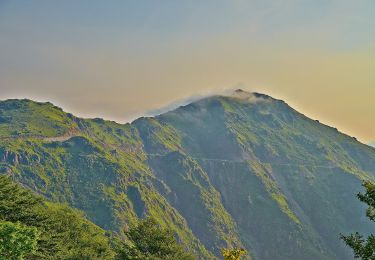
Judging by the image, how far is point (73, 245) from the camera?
8812cm

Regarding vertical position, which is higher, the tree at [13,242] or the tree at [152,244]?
the tree at [13,242]

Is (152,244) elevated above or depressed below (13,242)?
below

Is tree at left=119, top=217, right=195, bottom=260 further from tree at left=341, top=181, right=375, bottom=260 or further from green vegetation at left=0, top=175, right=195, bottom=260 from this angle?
tree at left=341, top=181, right=375, bottom=260

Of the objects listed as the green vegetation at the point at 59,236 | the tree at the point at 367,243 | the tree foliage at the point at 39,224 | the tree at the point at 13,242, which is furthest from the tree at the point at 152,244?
the tree at the point at 367,243

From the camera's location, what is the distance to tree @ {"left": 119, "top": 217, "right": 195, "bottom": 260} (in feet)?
205

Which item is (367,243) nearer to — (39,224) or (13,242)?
(13,242)

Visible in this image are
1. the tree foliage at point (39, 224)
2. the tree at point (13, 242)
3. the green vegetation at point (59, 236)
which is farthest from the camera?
the tree foliage at point (39, 224)

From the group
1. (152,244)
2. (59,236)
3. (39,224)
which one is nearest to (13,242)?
(152,244)

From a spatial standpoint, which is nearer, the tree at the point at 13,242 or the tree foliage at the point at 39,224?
the tree at the point at 13,242

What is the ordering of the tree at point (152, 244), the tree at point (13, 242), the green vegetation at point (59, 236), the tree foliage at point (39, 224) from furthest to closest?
the tree foliage at point (39, 224) < the green vegetation at point (59, 236) < the tree at point (152, 244) < the tree at point (13, 242)

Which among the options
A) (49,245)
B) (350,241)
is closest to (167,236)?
(49,245)

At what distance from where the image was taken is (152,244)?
63.4m

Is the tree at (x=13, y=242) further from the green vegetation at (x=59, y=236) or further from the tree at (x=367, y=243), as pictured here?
the tree at (x=367, y=243)

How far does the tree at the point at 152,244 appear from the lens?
6244cm
